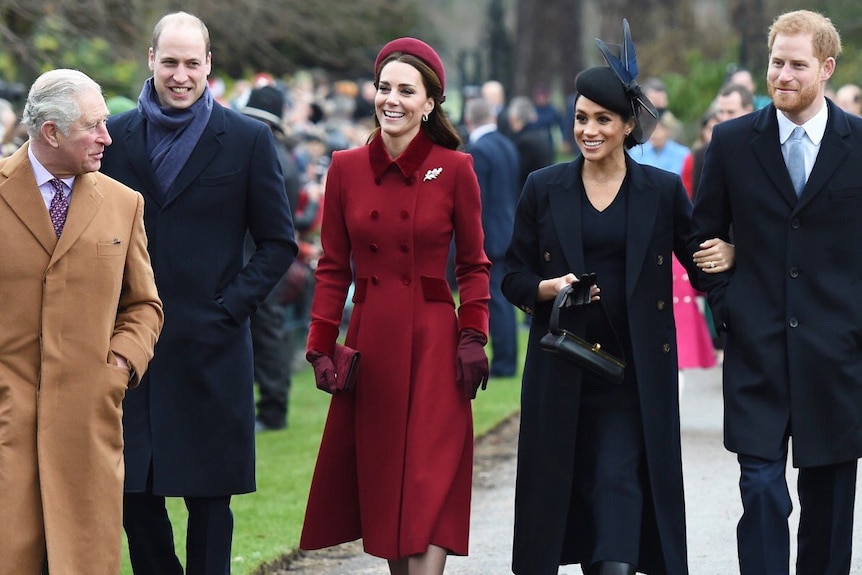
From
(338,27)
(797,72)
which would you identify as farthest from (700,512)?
(338,27)

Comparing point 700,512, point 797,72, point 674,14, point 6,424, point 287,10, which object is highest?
point 674,14

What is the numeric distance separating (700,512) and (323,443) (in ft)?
9.59

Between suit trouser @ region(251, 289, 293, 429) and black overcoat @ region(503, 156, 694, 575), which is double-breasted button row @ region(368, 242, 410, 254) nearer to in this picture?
black overcoat @ region(503, 156, 694, 575)

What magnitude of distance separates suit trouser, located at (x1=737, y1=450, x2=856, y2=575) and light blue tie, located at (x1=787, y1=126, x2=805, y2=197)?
39.1 inches

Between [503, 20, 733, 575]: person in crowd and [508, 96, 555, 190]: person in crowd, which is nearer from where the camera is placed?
[503, 20, 733, 575]: person in crowd

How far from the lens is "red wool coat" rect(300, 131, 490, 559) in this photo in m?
6.08

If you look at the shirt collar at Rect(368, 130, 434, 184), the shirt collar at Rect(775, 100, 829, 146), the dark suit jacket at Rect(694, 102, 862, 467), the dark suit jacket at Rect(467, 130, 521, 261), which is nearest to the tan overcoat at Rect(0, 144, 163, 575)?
the shirt collar at Rect(368, 130, 434, 184)

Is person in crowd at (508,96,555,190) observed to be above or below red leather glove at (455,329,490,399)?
above

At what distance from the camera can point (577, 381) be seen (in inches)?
234

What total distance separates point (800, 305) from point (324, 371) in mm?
1728

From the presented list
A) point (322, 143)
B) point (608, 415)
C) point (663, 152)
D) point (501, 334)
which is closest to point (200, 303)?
point (608, 415)

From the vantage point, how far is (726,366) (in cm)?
613

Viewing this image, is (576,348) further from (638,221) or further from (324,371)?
(324,371)

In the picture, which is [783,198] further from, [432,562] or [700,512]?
[700,512]
